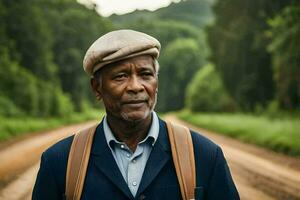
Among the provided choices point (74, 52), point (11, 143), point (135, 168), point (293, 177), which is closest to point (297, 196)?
point (293, 177)

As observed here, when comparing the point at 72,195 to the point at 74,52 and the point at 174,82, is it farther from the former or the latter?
the point at 174,82

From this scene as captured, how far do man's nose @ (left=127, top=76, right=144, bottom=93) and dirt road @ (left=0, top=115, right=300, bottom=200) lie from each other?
21.9 ft

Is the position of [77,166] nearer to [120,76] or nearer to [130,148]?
[130,148]

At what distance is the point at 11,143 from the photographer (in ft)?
62.9

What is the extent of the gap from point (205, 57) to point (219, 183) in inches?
1546

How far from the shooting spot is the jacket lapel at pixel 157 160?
84.9 inches

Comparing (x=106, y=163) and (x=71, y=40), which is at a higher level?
(x=71, y=40)

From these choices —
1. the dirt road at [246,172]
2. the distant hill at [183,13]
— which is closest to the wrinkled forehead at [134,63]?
the dirt road at [246,172]

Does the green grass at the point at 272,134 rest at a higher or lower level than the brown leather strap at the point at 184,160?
lower

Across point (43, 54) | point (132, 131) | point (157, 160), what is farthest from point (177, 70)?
point (157, 160)

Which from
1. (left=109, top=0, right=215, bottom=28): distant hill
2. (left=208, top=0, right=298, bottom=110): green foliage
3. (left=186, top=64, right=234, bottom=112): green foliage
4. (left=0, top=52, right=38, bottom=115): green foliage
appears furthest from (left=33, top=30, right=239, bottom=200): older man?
(left=109, top=0, right=215, bottom=28): distant hill

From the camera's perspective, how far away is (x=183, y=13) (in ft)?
518

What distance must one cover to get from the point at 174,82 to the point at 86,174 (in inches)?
3639

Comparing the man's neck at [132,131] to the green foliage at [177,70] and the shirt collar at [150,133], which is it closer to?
the shirt collar at [150,133]
